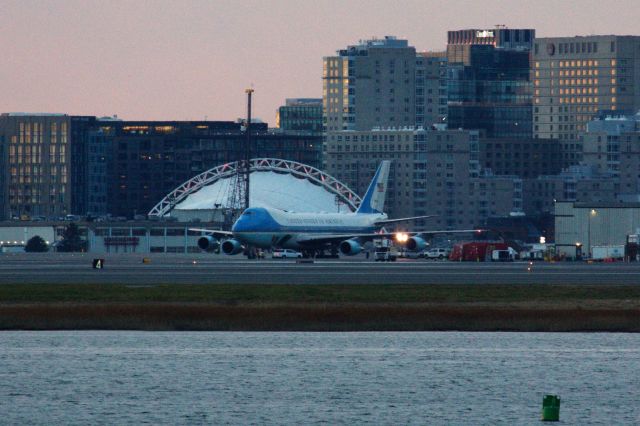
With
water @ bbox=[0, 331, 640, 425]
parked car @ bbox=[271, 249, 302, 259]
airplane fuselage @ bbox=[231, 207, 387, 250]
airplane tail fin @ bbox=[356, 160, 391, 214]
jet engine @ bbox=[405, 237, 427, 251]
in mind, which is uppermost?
airplane tail fin @ bbox=[356, 160, 391, 214]

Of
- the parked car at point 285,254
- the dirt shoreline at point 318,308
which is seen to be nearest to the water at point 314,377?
the dirt shoreline at point 318,308

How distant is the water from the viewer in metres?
48.2

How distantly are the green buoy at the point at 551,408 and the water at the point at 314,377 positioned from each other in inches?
45.0

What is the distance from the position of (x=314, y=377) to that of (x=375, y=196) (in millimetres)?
131777

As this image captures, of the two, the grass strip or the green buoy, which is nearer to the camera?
the green buoy

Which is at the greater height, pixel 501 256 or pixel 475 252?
pixel 475 252

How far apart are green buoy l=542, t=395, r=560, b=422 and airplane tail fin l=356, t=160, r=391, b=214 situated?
13907 cm

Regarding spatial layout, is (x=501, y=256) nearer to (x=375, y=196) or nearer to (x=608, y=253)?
(x=608, y=253)

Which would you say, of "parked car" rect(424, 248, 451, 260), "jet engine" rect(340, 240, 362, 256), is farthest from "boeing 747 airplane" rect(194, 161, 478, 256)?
"parked car" rect(424, 248, 451, 260)

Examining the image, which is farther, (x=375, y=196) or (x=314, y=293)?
(x=375, y=196)

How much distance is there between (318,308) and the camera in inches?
3088

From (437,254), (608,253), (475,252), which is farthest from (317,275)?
(437,254)

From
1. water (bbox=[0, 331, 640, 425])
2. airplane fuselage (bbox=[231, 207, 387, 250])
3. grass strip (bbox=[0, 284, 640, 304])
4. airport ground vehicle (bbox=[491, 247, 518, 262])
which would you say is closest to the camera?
water (bbox=[0, 331, 640, 425])

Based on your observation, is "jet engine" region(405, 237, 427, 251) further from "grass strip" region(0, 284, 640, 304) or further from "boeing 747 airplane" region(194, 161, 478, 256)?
"grass strip" region(0, 284, 640, 304)
